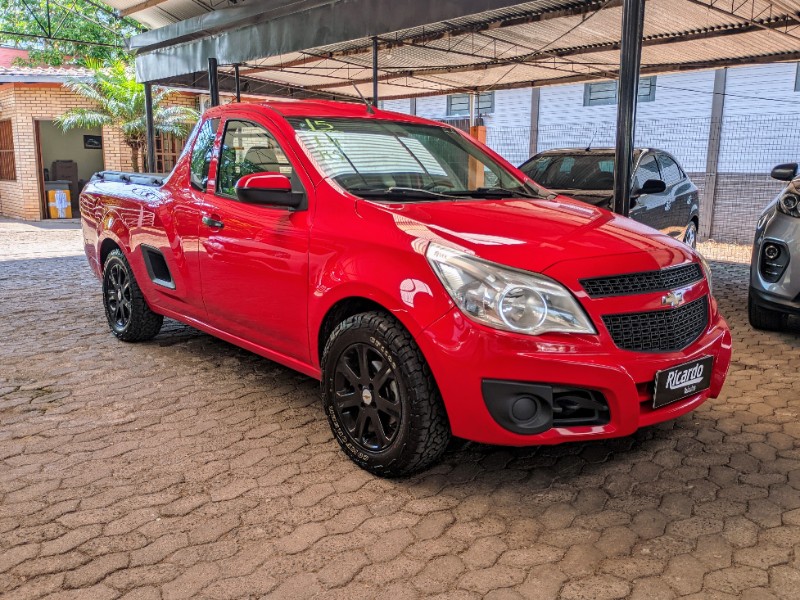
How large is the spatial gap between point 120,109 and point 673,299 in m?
17.8

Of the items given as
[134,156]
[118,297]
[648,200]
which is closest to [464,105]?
[134,156]

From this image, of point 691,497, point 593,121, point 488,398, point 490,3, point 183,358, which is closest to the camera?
point 488,398

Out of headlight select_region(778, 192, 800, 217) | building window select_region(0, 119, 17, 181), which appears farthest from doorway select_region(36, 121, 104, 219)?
headlight select_region(778, 192, 800, 217)

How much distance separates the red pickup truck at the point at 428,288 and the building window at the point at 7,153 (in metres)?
18.0

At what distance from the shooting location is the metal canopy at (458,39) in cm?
790

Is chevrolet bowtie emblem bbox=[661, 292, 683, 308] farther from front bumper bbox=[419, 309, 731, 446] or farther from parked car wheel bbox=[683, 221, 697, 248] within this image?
parked car wheel bbox=[683, 221, 697, 248]

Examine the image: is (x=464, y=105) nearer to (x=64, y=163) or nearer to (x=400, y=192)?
(x=64, y=163)

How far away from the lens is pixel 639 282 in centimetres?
301

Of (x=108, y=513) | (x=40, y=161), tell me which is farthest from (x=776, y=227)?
(x=40, y=161)

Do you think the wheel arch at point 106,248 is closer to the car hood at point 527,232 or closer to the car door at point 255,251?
the car door at point 255,251

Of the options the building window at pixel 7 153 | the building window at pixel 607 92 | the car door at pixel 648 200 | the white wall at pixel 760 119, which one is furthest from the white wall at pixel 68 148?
the car door at pixel 648 200

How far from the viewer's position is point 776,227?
5.55 meters

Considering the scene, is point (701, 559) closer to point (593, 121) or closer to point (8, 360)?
point (8, 360)

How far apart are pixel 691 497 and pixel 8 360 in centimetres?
469
